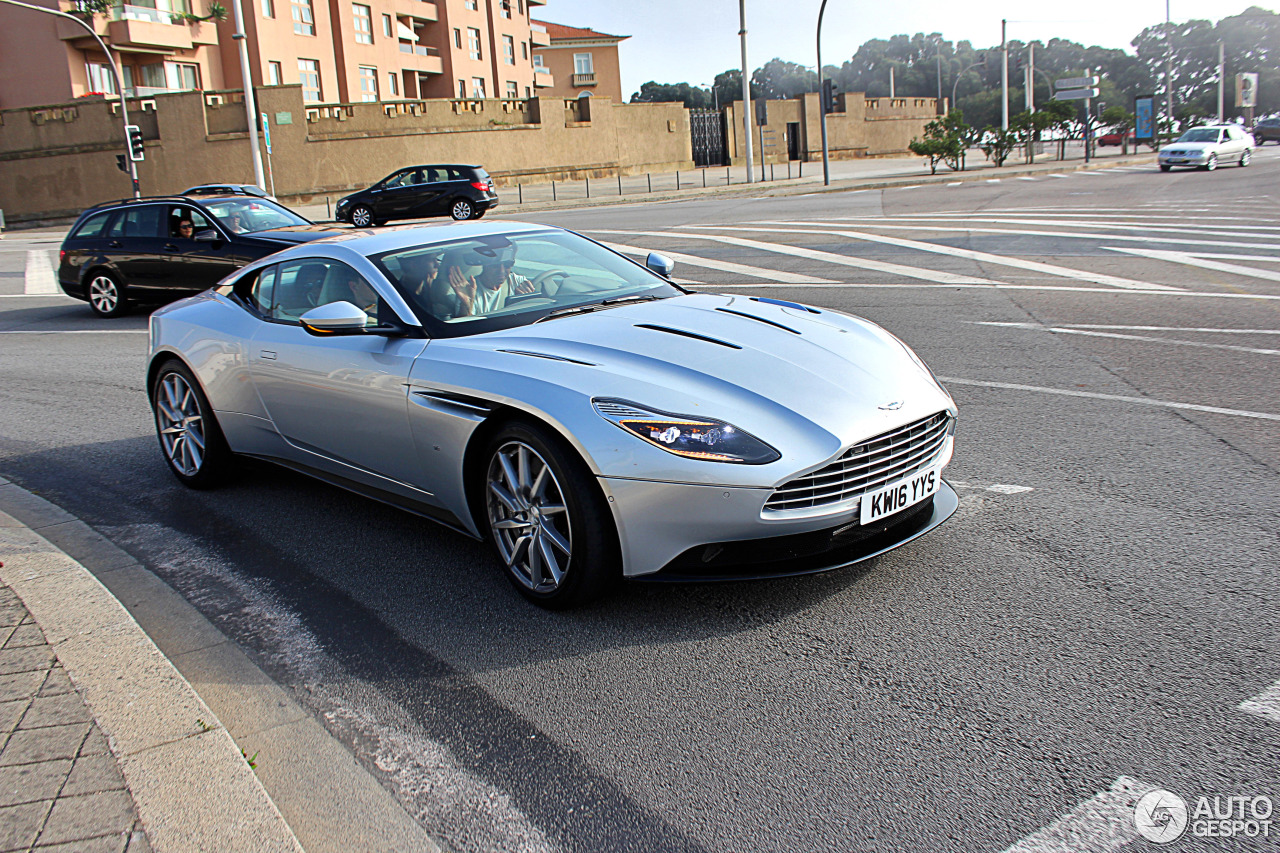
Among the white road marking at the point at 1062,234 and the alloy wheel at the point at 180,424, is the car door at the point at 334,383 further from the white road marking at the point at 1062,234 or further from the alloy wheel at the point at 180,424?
the white road marking at the point at 1062,234

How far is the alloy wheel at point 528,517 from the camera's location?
375cm

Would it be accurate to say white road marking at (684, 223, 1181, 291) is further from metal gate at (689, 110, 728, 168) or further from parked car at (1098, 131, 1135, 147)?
parked car at (1098, 131, 1135, 147)

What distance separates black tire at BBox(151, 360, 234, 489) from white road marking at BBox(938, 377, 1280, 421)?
488cm

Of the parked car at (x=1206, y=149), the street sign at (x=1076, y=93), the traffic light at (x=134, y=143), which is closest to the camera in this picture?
the parked car at (x=1206, y=149)

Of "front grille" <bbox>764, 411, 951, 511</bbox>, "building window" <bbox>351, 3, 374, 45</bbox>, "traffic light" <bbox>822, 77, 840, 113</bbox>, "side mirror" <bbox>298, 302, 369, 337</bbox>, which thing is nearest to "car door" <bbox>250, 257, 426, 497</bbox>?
"side mirror" <bbox>298, 302, 369, 337</bbox>

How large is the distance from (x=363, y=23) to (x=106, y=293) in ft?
157

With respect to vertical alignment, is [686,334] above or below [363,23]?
below

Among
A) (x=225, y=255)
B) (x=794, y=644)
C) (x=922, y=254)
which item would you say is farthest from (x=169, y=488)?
(x=922, y=254)

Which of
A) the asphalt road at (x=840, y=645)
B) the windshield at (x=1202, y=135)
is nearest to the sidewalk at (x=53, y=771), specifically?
the asphalt road at (x=840, y=645)

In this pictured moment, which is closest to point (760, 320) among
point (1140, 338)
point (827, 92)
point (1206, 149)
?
point (1140, 338)

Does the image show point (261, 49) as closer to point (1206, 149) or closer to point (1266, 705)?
point (1206, 149)

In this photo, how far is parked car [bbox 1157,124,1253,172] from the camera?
35.1 m

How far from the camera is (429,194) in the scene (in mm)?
30703

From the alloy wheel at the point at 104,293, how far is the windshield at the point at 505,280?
1100 centimetres
